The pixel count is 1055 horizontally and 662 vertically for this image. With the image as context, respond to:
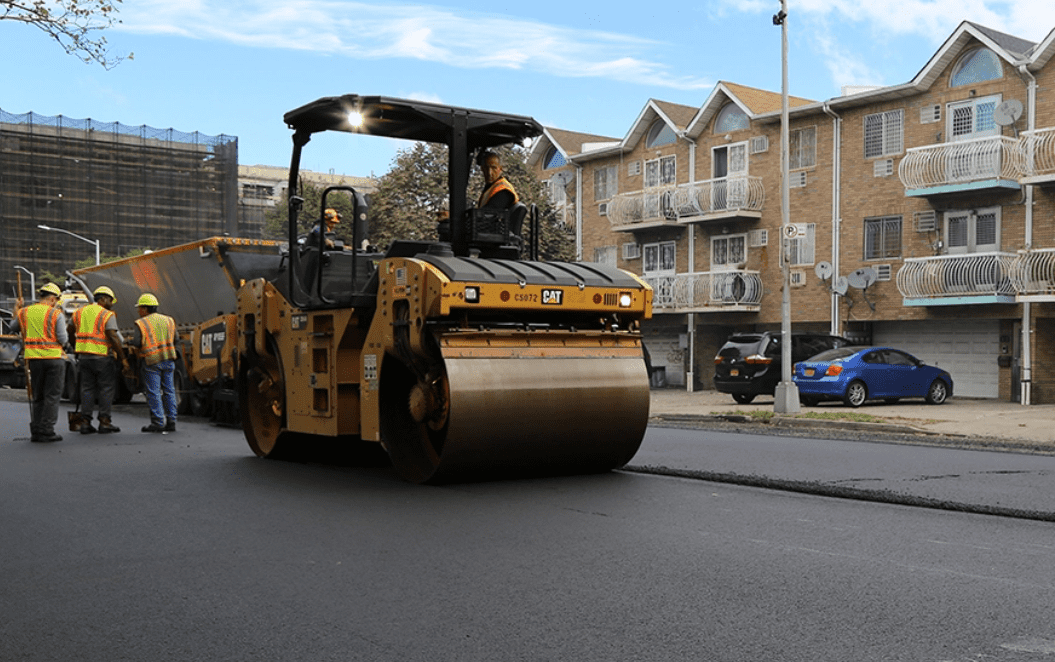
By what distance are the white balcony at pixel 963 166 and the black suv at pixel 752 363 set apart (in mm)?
5531

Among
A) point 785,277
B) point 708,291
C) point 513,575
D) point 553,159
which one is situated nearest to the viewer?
point 513,575

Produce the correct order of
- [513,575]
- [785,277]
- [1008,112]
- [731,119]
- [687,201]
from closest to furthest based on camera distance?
[513,575] < [785,277] < [1008,112] < [687,201] < [731,119]

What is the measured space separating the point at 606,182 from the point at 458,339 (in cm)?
3157

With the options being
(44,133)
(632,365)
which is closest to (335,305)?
(632,365)

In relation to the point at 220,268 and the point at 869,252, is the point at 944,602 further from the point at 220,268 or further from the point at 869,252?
the point at 869,252

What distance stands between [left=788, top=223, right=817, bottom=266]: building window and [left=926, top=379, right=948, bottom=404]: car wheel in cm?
777

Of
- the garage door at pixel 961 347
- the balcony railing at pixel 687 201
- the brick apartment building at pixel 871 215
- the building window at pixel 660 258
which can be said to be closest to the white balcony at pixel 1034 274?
the brick apartment building at pixel 871 215

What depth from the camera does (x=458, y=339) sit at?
850 centimetres

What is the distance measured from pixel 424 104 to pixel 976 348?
22.3 meters

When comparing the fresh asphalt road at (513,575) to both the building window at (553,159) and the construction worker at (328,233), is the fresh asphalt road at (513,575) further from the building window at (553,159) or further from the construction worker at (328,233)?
the building window at (553,159)

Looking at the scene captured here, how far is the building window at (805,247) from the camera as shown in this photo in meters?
31.9

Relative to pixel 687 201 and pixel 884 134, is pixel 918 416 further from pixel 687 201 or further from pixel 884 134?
pixel 687 201

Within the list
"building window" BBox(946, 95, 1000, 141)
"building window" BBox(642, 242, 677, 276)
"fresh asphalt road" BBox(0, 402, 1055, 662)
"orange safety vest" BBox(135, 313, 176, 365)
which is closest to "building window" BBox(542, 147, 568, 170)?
"building window" BBox(642, 242, 677, 276)

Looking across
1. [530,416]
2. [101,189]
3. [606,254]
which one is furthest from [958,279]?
[101,189]
